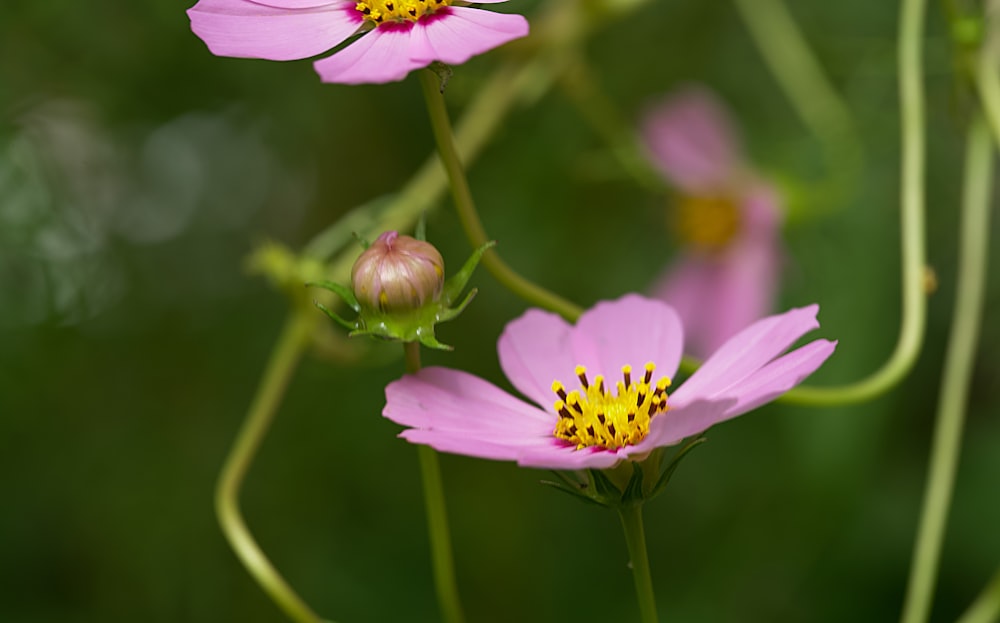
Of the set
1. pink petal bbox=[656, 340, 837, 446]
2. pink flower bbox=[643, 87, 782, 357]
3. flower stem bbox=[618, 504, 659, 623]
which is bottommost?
flower stem bbox=[618, 504, 659, 623]

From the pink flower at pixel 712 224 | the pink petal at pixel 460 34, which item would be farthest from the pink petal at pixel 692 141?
the pink petal at pixel 460 34

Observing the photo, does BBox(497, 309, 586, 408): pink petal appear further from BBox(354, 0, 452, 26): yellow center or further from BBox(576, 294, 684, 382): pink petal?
BBox(354, 0, 452, 26): yellow center

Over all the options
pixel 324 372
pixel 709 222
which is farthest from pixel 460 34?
pixel 709 222

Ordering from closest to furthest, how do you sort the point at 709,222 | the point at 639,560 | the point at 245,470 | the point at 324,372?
1. the point at 639,560
2. the point at 245,470
3. the point at 324,372
4. the point at 709,222

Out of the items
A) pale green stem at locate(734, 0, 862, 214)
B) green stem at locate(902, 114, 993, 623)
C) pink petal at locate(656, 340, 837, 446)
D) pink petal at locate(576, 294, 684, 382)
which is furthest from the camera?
pale green stem at locate(734, 0, 862, 214)

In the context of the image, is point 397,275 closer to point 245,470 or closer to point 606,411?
point 606,411

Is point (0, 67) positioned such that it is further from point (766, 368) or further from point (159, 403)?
point (766, 368)

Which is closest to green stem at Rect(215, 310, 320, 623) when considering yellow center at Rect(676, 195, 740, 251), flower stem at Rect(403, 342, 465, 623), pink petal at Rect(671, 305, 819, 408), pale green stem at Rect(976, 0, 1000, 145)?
flower stem at Rect(403, 342, 465, 623)
